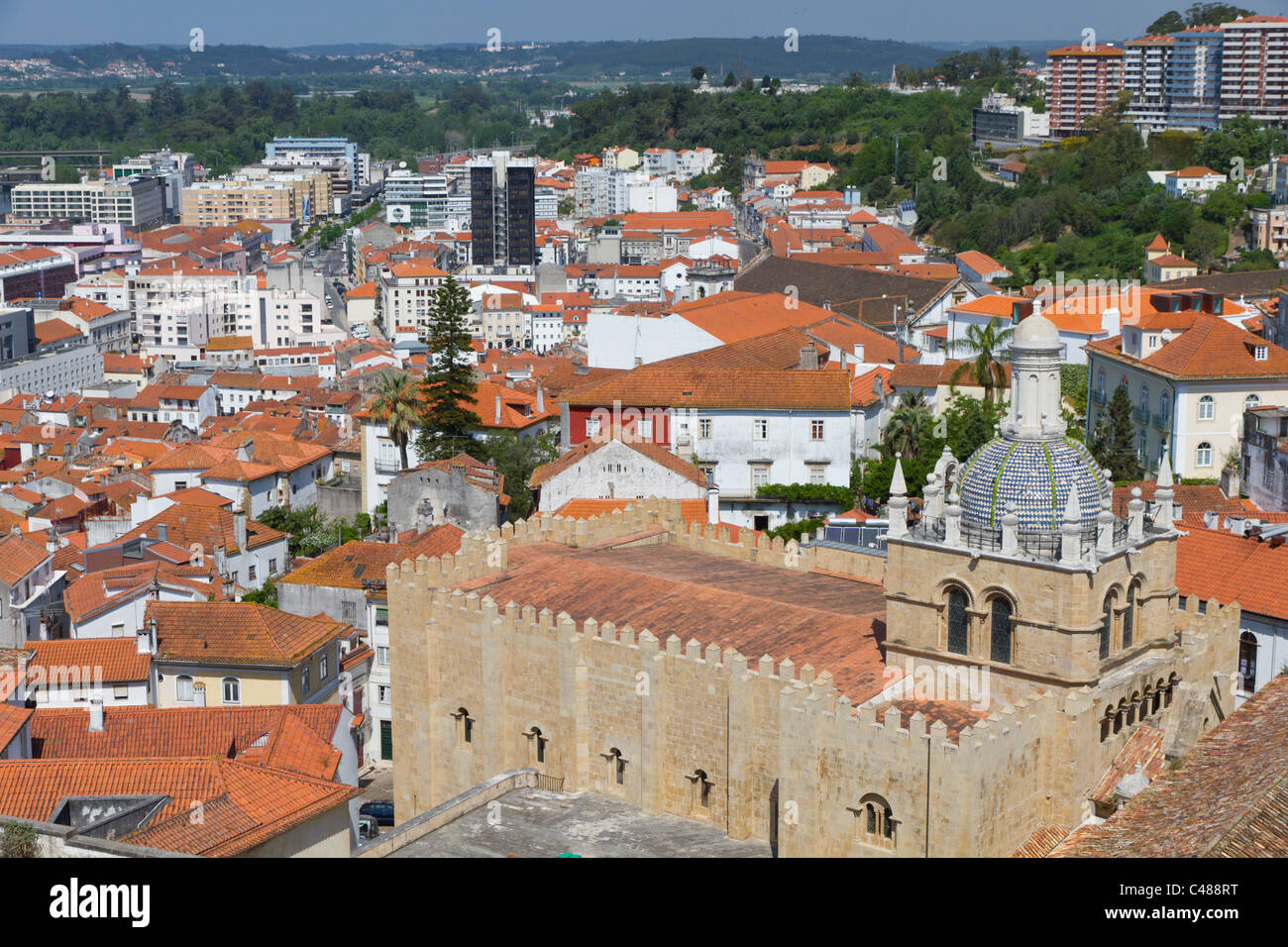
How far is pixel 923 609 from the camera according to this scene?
2653 centimetres

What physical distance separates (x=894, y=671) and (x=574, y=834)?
230 inches

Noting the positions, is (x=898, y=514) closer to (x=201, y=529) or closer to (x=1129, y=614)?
(x=1129, y=614)

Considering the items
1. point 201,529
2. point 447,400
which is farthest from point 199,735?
point 447,400

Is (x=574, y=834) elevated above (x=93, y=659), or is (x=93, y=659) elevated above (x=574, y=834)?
(x=574, y=834)

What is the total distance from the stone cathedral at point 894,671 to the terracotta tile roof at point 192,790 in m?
3.90

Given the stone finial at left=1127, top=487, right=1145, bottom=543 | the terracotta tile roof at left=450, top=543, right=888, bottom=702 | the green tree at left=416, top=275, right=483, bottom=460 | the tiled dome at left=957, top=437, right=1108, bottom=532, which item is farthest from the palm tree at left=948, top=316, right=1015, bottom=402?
the tiled dome at left=957, top=437, right=1108, bottom=532

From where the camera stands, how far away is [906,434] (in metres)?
57.1

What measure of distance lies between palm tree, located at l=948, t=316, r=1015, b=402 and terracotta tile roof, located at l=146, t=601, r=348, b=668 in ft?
92.3

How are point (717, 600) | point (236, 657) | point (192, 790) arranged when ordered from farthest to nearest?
point (236, 657) < point (717, 600) < point (192, 790)

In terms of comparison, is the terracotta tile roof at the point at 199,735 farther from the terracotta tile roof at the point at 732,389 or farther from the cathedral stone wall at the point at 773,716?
the terracotta tile roof at the point at 732,389

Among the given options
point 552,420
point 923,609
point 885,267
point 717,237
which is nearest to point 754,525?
point 552,420

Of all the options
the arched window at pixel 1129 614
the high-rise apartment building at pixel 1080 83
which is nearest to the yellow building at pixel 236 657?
the arched window at pixel 1129 614
